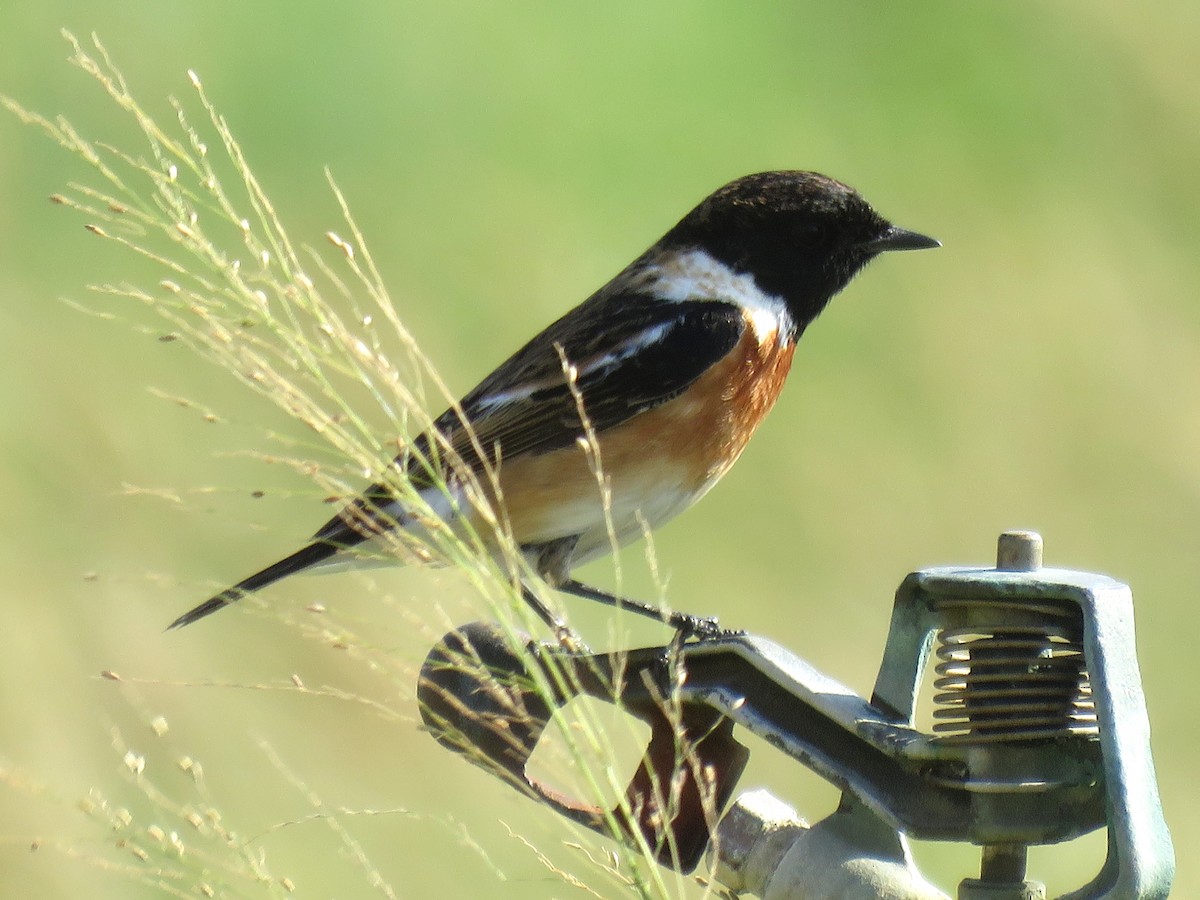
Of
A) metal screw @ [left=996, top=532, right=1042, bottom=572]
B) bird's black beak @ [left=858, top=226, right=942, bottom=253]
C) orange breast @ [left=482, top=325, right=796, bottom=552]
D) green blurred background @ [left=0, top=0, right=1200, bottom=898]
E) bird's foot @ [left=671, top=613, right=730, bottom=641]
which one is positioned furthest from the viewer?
green blurred background @ [left=0, top=0, right=1200, bottom=898]

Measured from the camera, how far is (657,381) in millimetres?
3670

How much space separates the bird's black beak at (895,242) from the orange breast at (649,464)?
0.36 metres

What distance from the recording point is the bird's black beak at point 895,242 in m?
3.85

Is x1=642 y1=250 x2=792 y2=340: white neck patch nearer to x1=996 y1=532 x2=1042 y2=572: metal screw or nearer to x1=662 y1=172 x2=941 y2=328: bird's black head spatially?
x1=662 y1=172 x2=941 y2=328: bird's black head

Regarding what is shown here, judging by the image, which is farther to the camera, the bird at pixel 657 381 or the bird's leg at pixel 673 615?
the bird at pixel 657 381

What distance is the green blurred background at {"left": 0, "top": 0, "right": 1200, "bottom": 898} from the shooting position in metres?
4.69

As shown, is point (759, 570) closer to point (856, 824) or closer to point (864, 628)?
point (864, 628)

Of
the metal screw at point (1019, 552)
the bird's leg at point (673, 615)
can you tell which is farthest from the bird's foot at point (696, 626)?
the metal screw at point (1019, 552)

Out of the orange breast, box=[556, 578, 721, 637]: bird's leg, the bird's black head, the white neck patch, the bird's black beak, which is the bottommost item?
box=[556, 578, 721, 637]: bird's leg

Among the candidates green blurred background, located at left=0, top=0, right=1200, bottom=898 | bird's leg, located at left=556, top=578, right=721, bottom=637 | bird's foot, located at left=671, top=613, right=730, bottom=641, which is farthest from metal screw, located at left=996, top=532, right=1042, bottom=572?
green blurred background, located at left=0, top=0, right=1200, bottom=898

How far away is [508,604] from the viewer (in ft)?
5.35

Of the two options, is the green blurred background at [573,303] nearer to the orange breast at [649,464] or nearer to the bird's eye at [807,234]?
the bird's eye at [807,234]

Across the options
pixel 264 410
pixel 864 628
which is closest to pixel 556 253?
pixel 264 410

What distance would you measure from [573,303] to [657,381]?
2.15m
